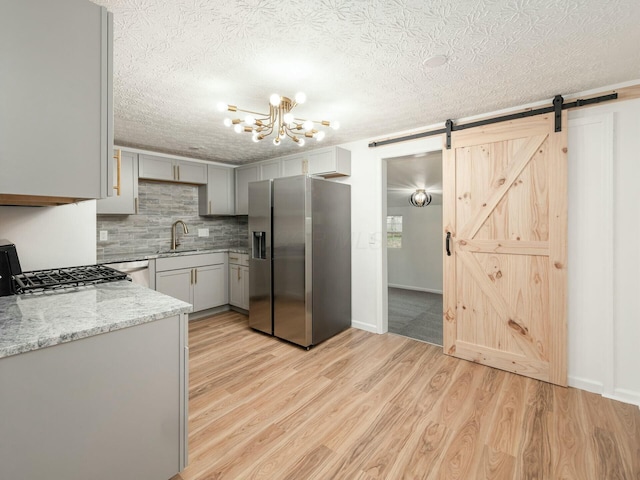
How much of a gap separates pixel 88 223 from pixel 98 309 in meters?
1.29

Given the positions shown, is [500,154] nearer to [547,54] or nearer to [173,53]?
[547,54]

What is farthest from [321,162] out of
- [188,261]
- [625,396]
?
[625,396]

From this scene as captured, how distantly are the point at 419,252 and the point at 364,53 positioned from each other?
5.07m

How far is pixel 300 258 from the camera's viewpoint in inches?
124

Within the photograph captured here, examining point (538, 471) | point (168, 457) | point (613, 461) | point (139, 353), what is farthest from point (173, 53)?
point (613, 461)

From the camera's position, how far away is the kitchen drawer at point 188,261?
12.2 ft

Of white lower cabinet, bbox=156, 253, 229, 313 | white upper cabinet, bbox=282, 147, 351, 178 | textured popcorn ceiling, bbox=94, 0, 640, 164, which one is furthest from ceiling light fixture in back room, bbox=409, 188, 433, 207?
white lower cabinet, bbox=156, 253, 229, 313

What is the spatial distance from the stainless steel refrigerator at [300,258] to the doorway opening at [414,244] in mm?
1170

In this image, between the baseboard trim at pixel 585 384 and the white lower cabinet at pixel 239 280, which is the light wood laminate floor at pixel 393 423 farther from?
the white lower cabinet at pixel 239 280

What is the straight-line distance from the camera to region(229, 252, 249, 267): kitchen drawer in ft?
13.9

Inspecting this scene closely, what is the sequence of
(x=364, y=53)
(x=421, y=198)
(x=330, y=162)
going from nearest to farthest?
1. (x=364, y=53)
2. (x=330, y=162)
3. (x=421, y=198)

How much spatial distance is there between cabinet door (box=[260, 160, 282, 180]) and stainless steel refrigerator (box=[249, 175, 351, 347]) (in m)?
0.68

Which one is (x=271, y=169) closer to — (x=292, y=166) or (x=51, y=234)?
(x=292, y=166)

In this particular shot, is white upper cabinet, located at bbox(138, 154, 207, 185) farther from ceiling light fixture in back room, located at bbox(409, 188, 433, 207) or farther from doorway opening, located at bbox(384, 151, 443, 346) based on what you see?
ceiling light fixture in back room, located at bbox(409, 188, 433, 207)
